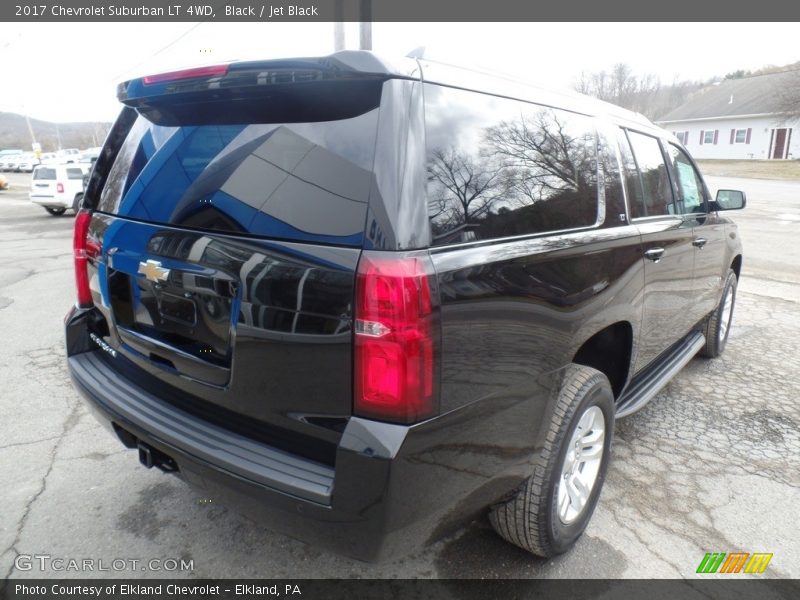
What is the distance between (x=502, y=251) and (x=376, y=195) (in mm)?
512

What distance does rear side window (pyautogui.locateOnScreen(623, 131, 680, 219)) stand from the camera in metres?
2.92

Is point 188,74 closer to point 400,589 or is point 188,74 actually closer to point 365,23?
point 400,589

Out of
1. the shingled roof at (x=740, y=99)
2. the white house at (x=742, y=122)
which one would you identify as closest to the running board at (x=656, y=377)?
the white house at (x=742, y=122)

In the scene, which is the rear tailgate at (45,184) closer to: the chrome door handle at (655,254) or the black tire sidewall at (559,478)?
the chrome door handle at (655,254)

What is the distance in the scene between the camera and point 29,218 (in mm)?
18375

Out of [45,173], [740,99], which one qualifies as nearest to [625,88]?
[740,99]

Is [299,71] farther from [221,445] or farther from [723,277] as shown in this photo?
[723,277]

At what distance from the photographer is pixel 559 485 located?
2287 mm

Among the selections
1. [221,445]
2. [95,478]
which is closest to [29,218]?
[95,478]

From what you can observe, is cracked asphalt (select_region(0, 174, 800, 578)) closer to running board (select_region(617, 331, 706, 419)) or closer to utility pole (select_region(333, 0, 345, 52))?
running board (select_region(617, 331, 706, 419))

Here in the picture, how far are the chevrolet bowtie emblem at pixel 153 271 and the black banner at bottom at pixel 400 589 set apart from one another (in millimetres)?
1262

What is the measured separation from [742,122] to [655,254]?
2187 inches

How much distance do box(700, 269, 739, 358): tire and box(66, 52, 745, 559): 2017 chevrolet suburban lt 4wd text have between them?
102 inches

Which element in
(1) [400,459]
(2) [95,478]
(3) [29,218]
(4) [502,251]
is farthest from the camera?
(3) [29,218]
